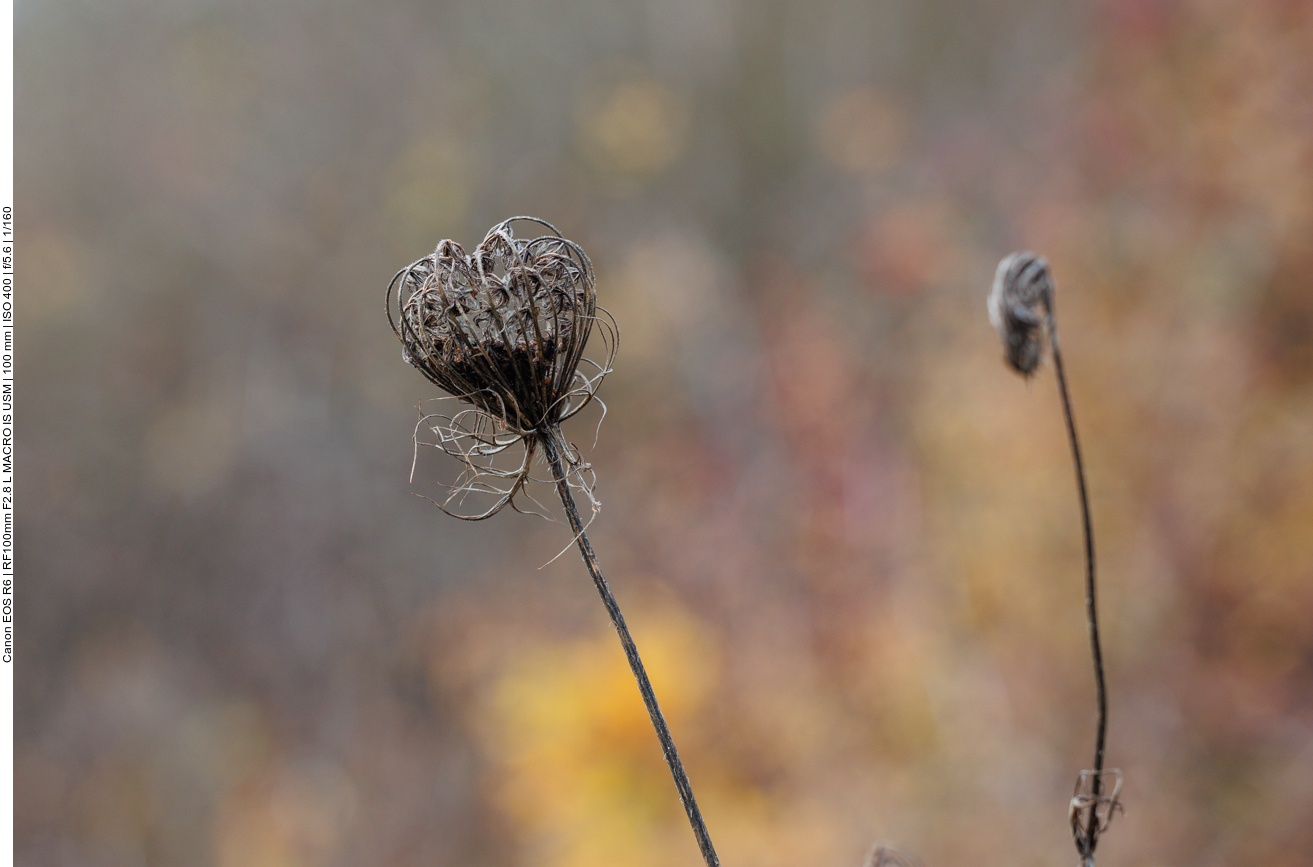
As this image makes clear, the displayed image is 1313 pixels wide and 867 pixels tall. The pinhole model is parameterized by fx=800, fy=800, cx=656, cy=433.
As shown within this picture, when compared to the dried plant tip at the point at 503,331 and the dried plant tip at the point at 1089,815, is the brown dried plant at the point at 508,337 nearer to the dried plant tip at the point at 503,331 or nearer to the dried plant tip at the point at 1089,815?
the dried plant tip at the point at 503,331

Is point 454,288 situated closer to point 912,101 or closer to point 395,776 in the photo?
point 395,776

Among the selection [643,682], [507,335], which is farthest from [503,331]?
[643,682]

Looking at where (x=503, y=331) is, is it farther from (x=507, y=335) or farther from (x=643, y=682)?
(x=643, y=682)

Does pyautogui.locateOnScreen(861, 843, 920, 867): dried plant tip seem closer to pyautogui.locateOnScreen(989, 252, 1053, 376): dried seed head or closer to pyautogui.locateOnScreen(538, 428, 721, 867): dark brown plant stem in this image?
pyautogui.locateOnScreen(538, 428, 721, 867): dark brown plant stem

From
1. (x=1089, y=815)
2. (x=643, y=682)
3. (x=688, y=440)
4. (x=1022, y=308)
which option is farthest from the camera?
(x=688, y=440)

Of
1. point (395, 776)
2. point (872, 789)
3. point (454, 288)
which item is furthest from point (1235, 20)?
point (395, 776)

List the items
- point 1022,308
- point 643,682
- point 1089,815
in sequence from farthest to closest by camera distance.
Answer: point 1022,308
point 1089,815
point 643,682
